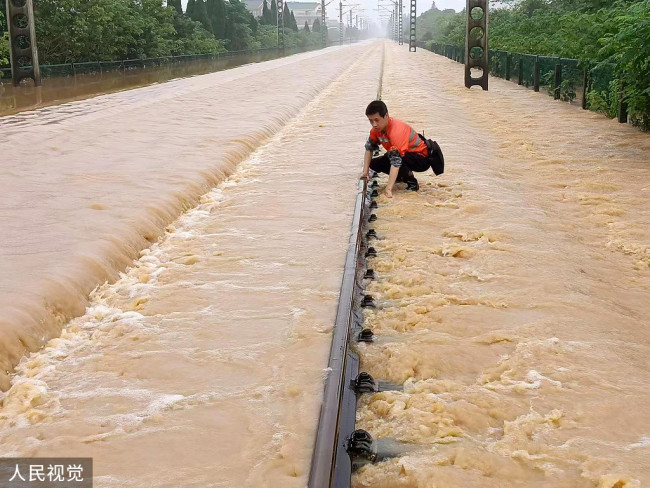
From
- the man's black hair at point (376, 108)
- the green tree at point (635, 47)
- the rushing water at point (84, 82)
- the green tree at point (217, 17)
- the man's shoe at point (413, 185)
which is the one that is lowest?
the man's shoe at point (413, 185)

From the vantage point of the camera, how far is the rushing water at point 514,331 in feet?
10.8

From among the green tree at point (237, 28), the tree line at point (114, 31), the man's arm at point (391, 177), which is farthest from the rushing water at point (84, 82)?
the green tree at point (237, 28)

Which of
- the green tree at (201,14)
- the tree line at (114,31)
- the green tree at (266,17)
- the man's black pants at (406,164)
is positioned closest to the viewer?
the man's black pants at (406,164)

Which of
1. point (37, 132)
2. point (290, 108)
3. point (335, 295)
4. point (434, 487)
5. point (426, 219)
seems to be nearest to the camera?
point (434, 487)

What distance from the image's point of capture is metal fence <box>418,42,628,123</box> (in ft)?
49.0

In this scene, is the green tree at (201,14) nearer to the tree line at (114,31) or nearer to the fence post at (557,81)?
the tree line at (114,31)

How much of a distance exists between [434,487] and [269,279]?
2822mm

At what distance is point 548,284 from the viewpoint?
17.7 ft

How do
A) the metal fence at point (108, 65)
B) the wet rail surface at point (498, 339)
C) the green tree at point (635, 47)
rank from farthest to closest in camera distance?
the metal fence at point (108, 65) < the green tree at point (635, 47) < the wet rail surface at point (498, 339)

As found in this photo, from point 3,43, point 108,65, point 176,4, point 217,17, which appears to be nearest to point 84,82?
point 3,43

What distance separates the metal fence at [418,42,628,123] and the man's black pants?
4933 mm

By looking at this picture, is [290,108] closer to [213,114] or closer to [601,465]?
[213,114]

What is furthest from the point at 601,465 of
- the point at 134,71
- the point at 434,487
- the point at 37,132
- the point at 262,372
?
the point at 134,71

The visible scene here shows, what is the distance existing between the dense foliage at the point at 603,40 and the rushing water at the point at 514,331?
1.64m
